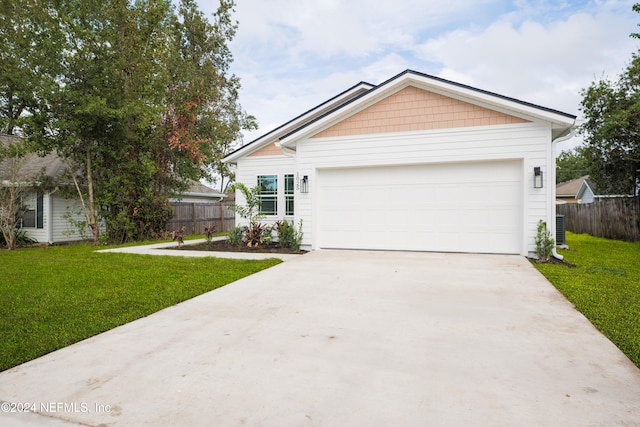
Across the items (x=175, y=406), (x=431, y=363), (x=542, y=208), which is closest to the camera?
(x=175, y=406)

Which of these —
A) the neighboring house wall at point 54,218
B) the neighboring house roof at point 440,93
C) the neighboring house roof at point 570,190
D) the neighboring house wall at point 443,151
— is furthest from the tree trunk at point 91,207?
the neighboring house roof at point 570,190

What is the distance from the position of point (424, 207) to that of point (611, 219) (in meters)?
9.90

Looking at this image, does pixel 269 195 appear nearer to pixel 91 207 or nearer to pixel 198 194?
pixel 91 207

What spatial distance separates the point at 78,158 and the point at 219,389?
1296 cm

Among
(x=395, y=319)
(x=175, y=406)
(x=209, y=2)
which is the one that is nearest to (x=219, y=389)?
(x=175, y=406)

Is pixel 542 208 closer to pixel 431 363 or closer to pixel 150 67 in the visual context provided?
pixel 431 363

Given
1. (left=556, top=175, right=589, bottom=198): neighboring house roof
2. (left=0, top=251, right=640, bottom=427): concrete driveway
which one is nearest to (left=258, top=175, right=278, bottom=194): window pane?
(left=0, top=251, right=640, bottom=427): concrete driveway

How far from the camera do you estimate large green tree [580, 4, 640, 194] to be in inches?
473

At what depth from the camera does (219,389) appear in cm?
245

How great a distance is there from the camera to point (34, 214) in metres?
13.5

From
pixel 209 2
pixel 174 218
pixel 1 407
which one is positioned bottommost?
pixel 1 407

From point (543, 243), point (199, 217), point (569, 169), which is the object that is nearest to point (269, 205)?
point (199, 217)

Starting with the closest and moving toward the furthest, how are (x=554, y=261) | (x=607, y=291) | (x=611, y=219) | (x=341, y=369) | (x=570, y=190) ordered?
(x=341, y=369) < (x=607, y=291) < (x=554, y=261) < (x=611, y=219) < (x=570, y=190)

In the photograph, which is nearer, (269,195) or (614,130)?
(269,195)
